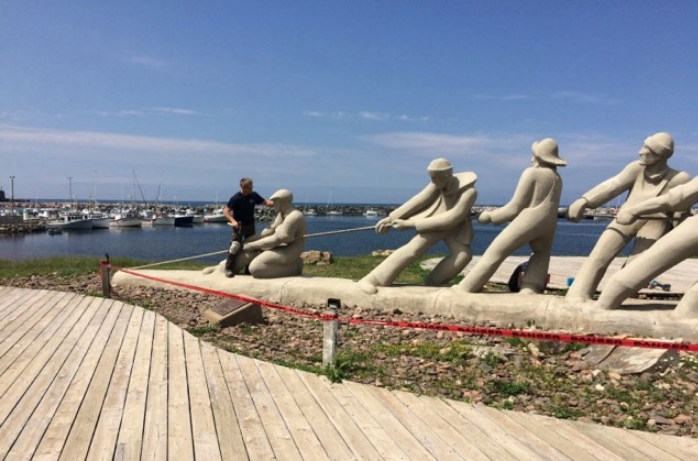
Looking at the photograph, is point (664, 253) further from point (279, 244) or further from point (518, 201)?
point (279, 244)

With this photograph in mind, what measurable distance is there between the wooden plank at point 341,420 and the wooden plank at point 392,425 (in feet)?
0.69

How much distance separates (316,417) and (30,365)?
130 inches

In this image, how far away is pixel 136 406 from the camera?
168 inches

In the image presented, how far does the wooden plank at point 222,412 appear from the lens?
11.6 feet

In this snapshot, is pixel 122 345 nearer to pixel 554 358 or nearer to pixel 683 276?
pixel 554 358

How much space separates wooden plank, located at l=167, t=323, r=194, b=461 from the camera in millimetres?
3537

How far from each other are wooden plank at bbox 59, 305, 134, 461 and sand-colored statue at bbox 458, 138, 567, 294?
5.11 metres

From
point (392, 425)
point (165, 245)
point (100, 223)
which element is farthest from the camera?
point (100, 223)

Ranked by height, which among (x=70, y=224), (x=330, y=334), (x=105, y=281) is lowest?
(x=70, y=224)

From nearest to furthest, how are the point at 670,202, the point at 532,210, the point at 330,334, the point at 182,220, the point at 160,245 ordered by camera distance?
the point at 330,334, the point at 670,202, the point at 532,210, the point at 160,245, the point at 182,220

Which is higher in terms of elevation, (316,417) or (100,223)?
(316,417)

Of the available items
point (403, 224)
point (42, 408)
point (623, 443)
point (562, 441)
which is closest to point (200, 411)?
point (42, 408)

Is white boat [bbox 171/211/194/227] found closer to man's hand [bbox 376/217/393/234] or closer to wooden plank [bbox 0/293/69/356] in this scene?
wooden plank [bbox 0/293/69/356]

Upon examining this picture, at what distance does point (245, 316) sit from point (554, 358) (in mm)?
4102
